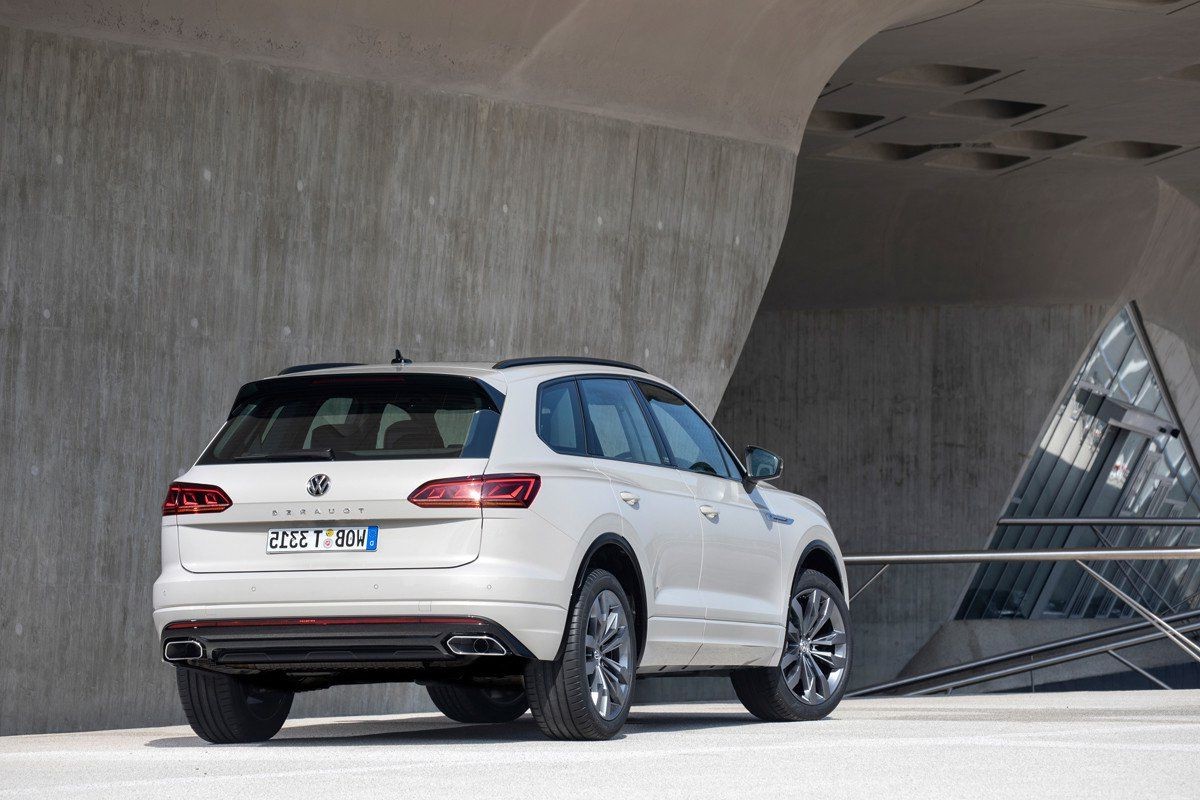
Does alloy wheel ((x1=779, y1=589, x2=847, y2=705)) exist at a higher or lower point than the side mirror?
lower

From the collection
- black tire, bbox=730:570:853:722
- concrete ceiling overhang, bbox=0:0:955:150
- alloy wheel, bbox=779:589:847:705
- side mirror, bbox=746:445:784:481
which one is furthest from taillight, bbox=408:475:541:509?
concrete ceiling overhang, bbox=0:0:955:150

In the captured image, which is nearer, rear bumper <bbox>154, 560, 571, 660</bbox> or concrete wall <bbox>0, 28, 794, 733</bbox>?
rear bumper <bbox>154, 560, 571, 660</bbox>

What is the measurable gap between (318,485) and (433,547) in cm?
56

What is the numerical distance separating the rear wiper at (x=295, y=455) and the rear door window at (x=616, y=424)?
4.09 ft

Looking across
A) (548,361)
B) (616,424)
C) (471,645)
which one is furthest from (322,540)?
(616,424)

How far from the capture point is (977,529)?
2883 centimetres

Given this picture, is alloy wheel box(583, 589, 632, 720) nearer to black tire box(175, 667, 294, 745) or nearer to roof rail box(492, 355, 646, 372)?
roof rail box(492, 355, 646, 372)

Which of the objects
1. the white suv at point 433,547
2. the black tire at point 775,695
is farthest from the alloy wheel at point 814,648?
the white suv at point 433,547

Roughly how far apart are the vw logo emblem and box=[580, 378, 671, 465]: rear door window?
1292 mm

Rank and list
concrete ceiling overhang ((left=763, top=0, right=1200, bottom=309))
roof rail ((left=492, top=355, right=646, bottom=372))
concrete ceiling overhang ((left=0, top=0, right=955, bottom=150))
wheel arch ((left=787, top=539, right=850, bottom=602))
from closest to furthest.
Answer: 1. roof rail ((left=492, top=355, right=646, bottom=372))
2. wheel arch ((left=787, top=539, right=850, bottom=602))
3. concrete ceiling overhang ((left=0, top=0, right=955, bottom=150))
4. concrete ceiling overhang ((left=763, top=0, right=1200, bottom=309))

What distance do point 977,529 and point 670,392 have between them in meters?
20.3

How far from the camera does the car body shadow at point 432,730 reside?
837cm

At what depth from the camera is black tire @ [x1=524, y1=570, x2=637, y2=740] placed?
7.62 meters

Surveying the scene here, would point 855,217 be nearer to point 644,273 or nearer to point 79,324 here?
point 644,273
